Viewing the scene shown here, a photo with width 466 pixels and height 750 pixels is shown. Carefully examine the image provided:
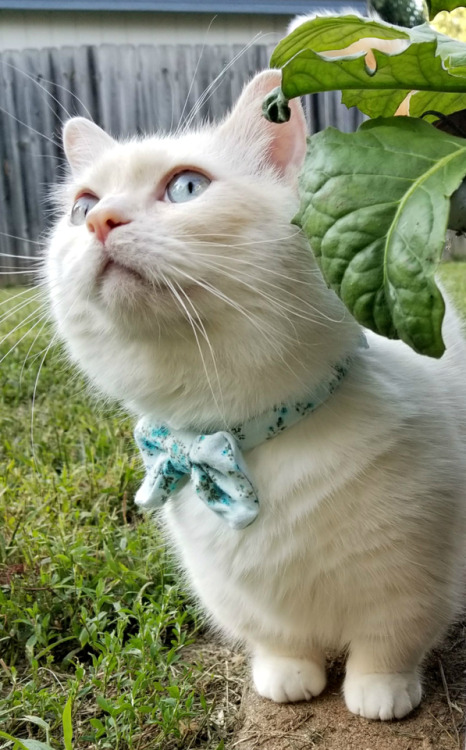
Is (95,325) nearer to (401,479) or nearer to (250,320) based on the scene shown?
(250,320)

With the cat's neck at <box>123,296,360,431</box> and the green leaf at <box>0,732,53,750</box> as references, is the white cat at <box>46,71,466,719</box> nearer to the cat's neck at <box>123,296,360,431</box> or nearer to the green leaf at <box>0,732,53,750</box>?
the cat's neck at <box>123,296,360,431</box>

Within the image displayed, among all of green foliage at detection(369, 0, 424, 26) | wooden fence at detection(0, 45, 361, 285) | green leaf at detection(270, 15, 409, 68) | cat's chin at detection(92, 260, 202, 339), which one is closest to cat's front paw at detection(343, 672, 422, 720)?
cat's chin at detection(92, 260, 202, 339)

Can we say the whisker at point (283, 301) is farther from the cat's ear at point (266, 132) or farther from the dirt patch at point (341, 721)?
the dirt patch at point (341, 721)

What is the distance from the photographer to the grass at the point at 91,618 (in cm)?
95

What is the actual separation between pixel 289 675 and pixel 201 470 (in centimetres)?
33

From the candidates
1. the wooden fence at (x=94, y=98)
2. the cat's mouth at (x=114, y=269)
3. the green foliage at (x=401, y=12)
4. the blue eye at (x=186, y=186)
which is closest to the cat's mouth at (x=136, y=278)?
the cat's mouth at (x=114, y=269)

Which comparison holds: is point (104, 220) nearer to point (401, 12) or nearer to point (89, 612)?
point (89, 612)

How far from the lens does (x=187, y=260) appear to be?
2.56ft

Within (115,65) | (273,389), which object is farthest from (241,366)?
(115,65)

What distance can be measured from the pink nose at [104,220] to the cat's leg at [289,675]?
64cm

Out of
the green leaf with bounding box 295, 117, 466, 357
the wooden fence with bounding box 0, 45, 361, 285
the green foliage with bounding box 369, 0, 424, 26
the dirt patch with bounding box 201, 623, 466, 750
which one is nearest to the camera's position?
the green leaf with bounding box 295, 117, 466, 357

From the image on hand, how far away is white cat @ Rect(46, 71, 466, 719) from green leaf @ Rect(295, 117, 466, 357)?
22 cm

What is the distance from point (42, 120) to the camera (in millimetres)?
3141

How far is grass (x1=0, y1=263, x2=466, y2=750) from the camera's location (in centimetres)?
95
